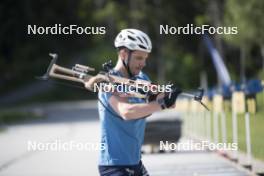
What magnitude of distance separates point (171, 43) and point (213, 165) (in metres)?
57.6

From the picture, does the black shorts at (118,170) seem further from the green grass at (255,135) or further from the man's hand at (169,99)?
the green grass at (255,135)

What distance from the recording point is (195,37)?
73688 mm

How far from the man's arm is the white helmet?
0.41m

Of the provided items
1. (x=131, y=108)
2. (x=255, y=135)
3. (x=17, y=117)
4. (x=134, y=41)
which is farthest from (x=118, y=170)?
(x=17, y=117)

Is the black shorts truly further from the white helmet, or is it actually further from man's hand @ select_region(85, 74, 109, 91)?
the white helmet

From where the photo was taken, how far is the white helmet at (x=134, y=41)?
6.38 meters

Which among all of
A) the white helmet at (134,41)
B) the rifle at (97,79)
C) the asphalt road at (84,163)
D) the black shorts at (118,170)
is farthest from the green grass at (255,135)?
the rifle at (97,79)

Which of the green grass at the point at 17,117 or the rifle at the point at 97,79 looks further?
the green grass at the point at 17,117

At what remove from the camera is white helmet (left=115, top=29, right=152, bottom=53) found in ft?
20.9

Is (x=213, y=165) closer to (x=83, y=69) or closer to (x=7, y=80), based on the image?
(x=83, y=69)

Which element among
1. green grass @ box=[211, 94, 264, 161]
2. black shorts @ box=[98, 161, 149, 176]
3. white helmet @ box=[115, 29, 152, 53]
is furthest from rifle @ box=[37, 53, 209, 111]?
green grass @ box=[211, 94, 264, 161]

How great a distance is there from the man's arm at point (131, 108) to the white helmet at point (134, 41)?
1.36 feet

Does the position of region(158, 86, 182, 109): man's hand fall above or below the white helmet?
below

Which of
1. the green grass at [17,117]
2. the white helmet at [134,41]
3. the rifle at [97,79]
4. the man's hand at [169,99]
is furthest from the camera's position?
the green grass at [17,117]
